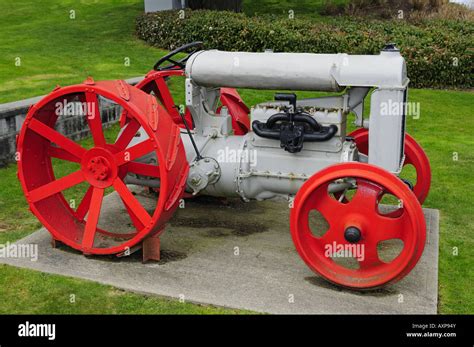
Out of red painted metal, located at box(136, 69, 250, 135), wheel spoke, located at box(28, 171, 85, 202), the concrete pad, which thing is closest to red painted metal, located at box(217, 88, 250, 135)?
red painted metal, located at box(136, 69, 250, 135)

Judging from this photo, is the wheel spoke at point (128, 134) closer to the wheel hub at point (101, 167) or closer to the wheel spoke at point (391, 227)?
the wheel hub at point (101, 167)

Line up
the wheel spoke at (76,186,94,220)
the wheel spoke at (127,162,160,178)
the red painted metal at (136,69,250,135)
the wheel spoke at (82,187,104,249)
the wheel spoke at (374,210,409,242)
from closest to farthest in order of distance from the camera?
the wheel spoke at (374,210,409,242) → the wheel spoke at (82,187,104,249) → the wheel spoke at (127,162,160,178) → the wheel spoke at (76,186,94,220) → the red painted metal at (136,69,250,135)

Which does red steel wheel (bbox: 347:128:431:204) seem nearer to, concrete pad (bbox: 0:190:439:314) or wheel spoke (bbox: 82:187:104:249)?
concrete pad (bbox: 0:190:439:314)

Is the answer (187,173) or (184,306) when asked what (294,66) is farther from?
(184,306)

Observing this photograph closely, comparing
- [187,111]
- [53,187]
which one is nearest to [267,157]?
[187,111]

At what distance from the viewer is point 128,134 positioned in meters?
5.56

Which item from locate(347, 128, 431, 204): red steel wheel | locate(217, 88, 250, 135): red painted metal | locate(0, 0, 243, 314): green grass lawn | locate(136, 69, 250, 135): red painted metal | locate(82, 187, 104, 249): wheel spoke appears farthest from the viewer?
locate(217, 88, 250, 135): red painted metal

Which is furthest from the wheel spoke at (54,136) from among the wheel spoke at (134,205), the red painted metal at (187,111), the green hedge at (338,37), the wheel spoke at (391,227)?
the green hedge at (338,37)

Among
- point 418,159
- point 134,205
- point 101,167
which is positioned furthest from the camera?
point 418,159

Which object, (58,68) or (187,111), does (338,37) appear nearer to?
(58,68)

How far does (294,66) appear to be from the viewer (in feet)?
16.8

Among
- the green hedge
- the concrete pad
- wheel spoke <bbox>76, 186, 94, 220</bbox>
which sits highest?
the green hedge

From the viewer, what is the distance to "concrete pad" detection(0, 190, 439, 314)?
454 cm

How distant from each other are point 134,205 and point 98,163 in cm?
49
